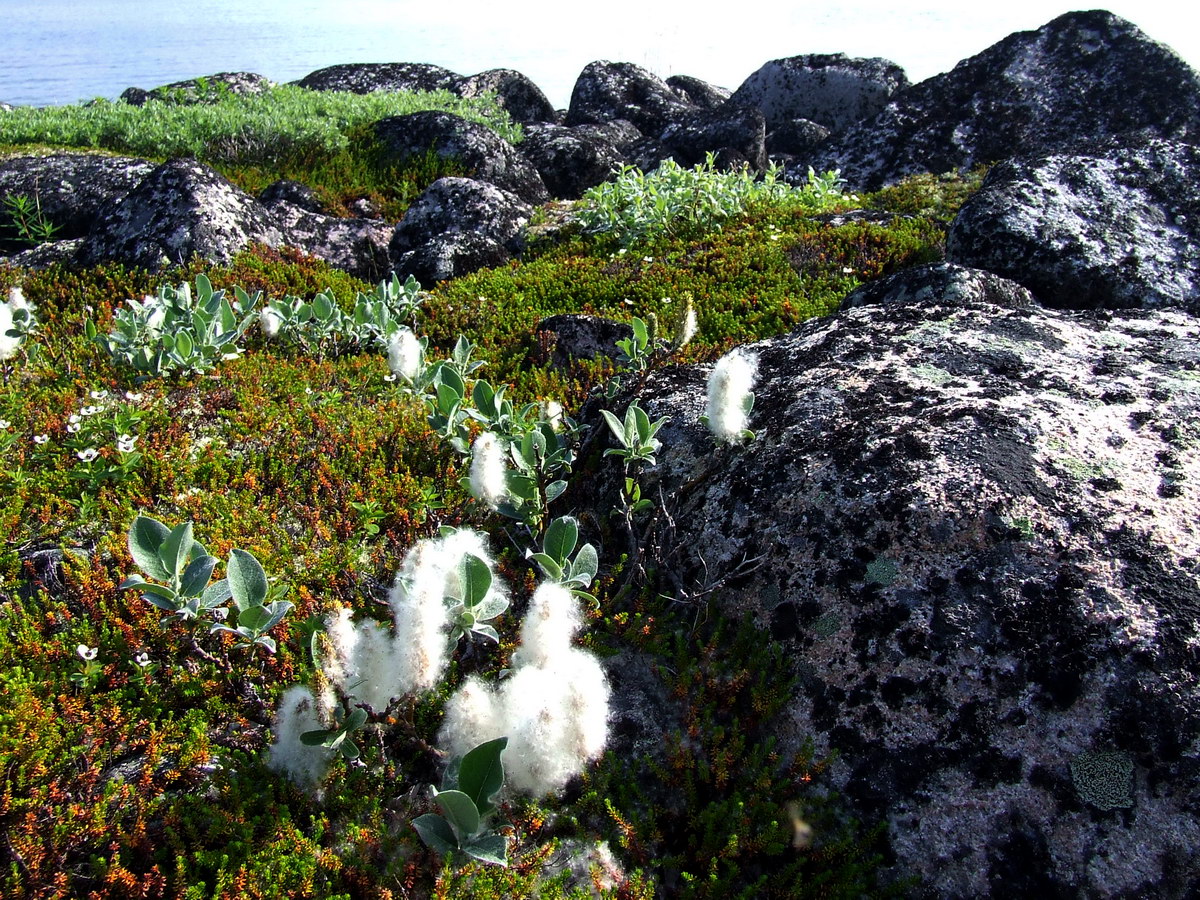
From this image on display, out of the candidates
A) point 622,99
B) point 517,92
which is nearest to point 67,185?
point 622,99

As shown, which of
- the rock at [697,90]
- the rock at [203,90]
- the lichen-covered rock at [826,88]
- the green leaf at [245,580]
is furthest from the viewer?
the rock at [697,90]

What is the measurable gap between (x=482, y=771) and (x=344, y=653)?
65cm

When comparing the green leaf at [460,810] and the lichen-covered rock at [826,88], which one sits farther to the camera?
the lichen-covered rock at [826,88]

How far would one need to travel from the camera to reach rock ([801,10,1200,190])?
14.5 metres

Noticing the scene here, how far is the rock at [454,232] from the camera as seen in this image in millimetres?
11234

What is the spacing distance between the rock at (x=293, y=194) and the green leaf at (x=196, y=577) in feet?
39.9

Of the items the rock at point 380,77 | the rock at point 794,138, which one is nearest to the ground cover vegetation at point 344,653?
the rock at point 794,138

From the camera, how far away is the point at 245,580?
9.12 ft

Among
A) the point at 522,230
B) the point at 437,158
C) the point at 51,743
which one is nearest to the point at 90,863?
the point at 51,743

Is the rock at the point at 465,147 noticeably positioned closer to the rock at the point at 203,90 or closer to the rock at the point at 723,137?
the rock at the point at 723,137

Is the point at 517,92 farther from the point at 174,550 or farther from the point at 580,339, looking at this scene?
the point at 174,550

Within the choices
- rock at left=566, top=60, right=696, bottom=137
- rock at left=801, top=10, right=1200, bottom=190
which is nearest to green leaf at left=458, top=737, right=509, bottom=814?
rock at left=801, top=10, right=1200, bottom=190

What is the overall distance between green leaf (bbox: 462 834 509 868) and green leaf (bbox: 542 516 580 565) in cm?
112

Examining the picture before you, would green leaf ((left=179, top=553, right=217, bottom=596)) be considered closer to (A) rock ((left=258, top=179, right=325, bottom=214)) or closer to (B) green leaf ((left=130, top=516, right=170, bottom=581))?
(B) green leaf ((left=130, top=516, right=170, bottom=581))
